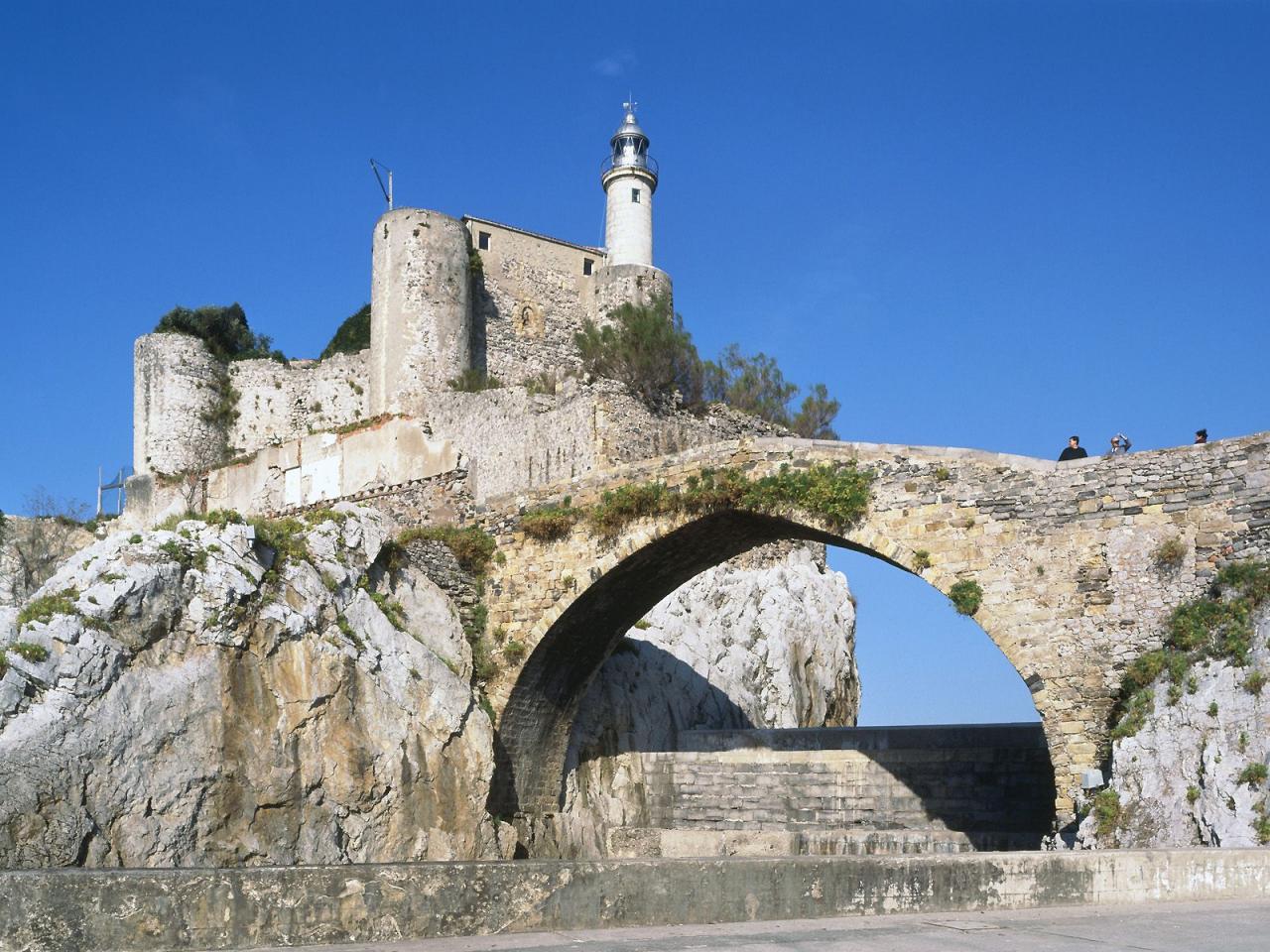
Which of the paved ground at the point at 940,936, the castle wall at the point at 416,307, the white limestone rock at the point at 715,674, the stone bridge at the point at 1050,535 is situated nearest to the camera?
the paved ground at the point at 940,936

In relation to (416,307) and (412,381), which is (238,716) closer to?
(412,381)

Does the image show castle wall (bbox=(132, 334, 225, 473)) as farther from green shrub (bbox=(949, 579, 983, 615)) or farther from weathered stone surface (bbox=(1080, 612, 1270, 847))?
weathered stone surface (bbox=(1080, 612, 1270, 847))

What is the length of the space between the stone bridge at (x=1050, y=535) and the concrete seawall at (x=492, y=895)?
6989mm

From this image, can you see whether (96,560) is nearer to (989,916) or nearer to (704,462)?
(704,462)

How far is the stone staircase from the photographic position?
1770 centimetres

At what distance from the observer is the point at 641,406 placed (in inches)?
900

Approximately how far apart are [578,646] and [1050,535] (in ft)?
26.6

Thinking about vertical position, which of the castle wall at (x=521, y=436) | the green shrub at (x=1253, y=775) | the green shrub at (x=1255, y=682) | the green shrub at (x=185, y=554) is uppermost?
the castle wall at (x=521, y=436)

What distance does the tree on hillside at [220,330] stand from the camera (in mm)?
33156

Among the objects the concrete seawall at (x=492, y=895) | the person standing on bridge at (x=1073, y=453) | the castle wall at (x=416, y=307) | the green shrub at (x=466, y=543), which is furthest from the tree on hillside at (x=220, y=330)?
the concrete seawall at (x=492, y=895)

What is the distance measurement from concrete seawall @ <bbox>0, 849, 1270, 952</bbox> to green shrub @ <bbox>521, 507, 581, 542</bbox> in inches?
475

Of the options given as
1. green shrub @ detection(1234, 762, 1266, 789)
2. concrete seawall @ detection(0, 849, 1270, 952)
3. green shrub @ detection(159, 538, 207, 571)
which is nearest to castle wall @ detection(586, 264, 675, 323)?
green shrub @ detection(159, 538, 207, 571)

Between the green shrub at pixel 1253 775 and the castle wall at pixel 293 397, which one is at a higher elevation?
the castle wall at pixel 293 397

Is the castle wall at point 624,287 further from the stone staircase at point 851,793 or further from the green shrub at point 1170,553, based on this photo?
the green shrub at point 1170,553
